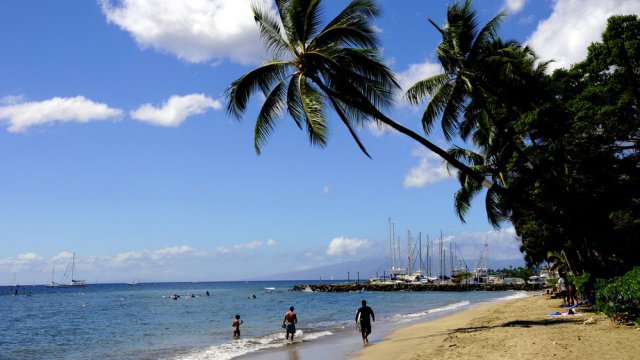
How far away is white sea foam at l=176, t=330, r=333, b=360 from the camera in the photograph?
19952 mm

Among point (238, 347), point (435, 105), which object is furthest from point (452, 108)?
point (238, 347)

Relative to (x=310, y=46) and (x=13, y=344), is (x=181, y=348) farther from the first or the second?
(x=310, y=46)

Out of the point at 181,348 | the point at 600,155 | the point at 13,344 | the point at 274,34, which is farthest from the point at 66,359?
the point at 600,155

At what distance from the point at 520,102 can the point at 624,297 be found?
8.32 meters

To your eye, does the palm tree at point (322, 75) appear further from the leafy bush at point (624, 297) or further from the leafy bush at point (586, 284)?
the leafy bush at point (586, 284)

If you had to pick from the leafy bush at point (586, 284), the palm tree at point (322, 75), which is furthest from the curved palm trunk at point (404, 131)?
the leafy bush at point (586, 284)

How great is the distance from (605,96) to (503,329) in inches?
362

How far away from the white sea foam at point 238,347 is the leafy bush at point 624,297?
12874mm

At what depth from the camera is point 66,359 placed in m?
23.2

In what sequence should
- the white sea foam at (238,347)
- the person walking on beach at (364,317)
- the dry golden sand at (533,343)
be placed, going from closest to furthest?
1. the dry golden sand at (533,343)
2. the person walking on beach at (364,317)
3. the white sea foam at (238,347)

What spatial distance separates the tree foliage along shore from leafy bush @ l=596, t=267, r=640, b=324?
1.66 meters

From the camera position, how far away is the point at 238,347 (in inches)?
885

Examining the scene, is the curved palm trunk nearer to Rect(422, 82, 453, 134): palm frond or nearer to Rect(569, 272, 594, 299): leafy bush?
Rect(422, 82, 453, 134): palm frond

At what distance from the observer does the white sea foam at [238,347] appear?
19952 mm
